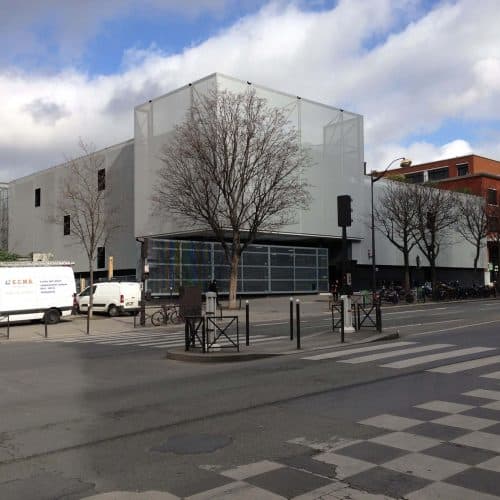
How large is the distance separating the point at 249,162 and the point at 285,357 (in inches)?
902

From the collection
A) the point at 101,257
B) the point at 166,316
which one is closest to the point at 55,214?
the point at 101,257

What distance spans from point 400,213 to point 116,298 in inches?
981

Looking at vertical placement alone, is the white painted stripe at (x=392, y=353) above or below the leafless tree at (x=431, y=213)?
below

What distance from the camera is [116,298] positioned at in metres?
30.4

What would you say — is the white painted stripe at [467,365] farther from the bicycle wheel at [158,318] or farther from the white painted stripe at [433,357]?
the bicycle wheel at [158,318]

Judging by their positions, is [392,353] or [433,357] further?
[392,353]

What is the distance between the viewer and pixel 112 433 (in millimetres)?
6551

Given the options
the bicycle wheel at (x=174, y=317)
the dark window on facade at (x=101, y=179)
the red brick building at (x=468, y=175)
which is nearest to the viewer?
the bicycle wheel at (x=174, y=317)

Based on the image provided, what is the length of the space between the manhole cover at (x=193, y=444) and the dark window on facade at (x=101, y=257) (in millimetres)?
46529

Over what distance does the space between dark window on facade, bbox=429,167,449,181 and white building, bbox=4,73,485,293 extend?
35282 mm

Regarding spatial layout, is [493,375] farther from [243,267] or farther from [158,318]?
[243,267]

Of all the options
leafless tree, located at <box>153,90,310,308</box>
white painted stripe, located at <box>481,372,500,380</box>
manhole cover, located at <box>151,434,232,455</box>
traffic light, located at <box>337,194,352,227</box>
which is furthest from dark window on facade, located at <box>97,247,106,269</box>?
manhole cover, located at <box>151,434,232,455</box>

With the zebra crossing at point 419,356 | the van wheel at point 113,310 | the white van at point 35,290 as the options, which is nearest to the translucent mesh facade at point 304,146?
the van wheel at point 113,310

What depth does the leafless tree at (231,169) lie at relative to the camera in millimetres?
33375
